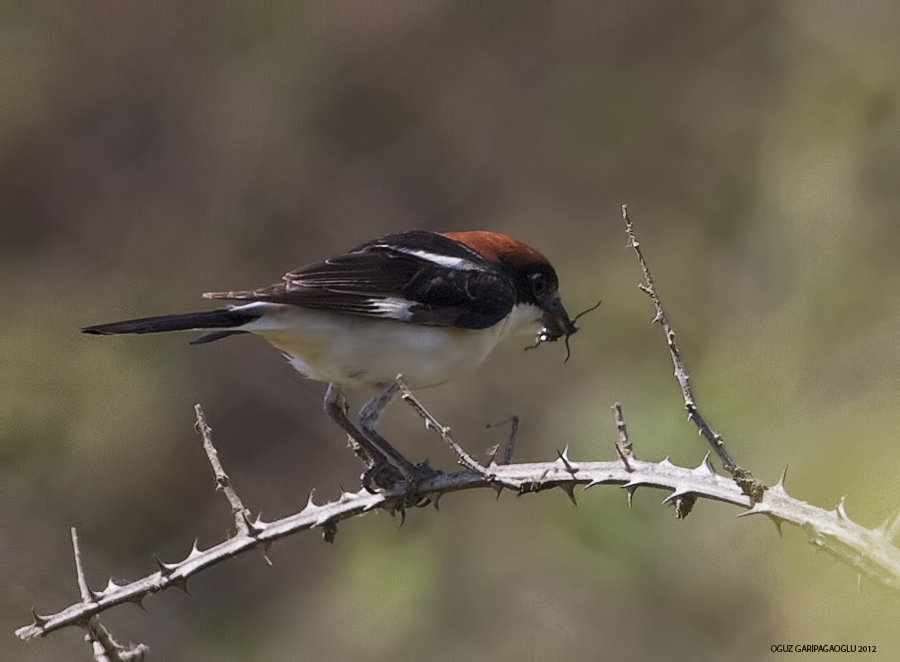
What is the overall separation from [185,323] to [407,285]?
94 centimetres

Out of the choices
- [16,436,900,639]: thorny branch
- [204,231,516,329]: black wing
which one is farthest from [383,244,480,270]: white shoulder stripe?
[16,436,900,639]: thorny branch

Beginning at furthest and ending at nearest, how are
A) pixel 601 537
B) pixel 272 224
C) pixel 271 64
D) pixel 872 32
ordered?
Result: pixel 271 64
pixel 272 224
pixel 872 32
pixel 601 537

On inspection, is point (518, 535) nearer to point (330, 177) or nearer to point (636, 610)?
point (636, 610)

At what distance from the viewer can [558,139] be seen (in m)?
7.97

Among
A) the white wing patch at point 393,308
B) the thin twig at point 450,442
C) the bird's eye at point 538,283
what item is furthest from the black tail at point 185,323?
the bird's eye at point 538,283

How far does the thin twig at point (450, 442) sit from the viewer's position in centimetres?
252

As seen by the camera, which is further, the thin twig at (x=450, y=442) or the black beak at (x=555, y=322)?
the black beak at (x=555, y=322)

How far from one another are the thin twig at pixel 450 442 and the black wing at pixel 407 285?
1.22 m

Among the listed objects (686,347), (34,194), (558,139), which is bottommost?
(686,347)

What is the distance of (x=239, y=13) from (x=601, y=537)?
18.5 feet

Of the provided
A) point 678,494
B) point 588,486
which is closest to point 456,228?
point 588,486

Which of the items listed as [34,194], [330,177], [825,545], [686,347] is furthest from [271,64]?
[825,545]

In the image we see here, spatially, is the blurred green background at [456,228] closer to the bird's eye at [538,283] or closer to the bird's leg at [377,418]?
the bird's eye at [538,283]

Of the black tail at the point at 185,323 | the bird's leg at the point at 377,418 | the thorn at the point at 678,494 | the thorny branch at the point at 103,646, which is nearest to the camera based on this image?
the thorn at the point at 678,494
